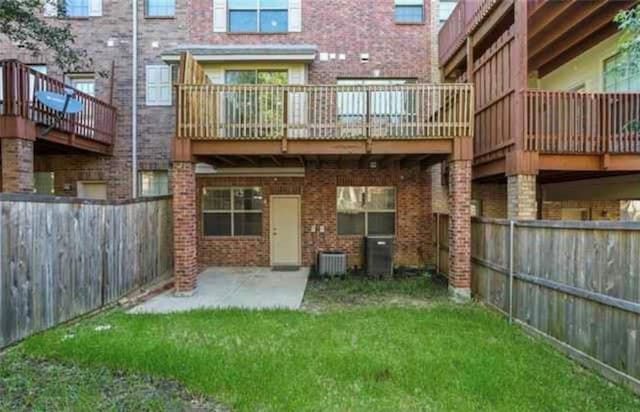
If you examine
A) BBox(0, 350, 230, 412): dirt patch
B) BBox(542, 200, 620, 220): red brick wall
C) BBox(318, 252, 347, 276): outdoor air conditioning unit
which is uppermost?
BBox(542, 200, 620, 220): red brick wall

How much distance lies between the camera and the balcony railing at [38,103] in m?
8.77

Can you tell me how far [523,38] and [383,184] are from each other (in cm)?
565

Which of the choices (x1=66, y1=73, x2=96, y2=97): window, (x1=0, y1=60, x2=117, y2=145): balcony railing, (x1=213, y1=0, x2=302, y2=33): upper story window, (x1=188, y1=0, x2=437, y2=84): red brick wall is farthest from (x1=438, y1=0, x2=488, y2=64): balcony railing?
(x1=66, y1=73, x2=96, y2=97): window

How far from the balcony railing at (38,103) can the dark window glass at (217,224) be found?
3600mm

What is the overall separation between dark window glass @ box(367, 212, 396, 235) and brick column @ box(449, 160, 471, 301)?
380cm

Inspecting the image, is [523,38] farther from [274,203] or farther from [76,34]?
[76,34]

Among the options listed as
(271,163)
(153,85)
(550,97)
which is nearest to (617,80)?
(550,97)

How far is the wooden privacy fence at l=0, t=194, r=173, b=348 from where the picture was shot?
18.6 ft

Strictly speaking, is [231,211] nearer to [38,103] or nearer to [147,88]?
[147,88]

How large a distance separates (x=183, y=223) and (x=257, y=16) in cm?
711

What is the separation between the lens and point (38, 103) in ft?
30.5

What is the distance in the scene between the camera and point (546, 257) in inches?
237

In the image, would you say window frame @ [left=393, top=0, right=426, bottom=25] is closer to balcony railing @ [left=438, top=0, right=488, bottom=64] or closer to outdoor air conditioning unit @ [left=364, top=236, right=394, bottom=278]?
balcony railing @ [left=438, top=0, right=488, bottom=64]

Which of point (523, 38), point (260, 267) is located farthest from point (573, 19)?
point (260, 267)
